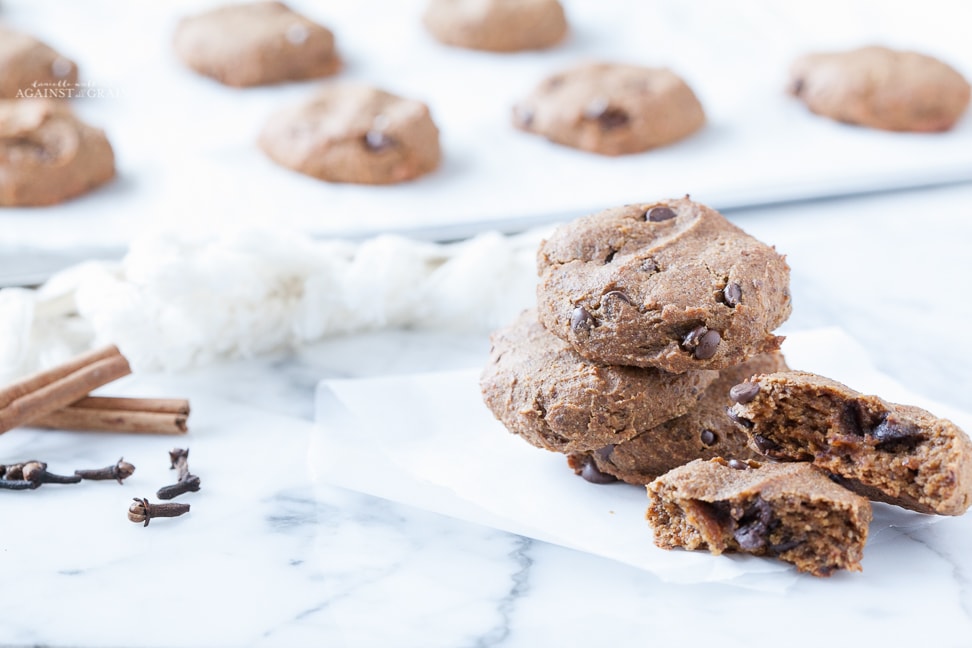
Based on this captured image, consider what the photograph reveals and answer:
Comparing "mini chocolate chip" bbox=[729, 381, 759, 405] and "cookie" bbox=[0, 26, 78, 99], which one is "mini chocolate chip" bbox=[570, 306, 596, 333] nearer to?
"mini chocolate chip" bbox=[729, 381, 759, 405]

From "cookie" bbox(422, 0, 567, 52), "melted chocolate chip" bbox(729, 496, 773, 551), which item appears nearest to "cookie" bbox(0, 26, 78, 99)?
"cookie" bbox(422, 0, 567, 52)

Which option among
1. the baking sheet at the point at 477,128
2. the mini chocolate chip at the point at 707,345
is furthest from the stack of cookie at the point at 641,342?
the baking sheet at the point at 477,128

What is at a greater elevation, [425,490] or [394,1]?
[394,1]

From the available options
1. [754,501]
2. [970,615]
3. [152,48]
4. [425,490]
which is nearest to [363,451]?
[425,490]

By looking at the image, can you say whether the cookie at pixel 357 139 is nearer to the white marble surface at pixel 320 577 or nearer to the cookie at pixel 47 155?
the cookie at pixel 47 155

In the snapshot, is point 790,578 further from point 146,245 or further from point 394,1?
point 394,1

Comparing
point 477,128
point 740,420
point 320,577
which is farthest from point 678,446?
point 477,128
